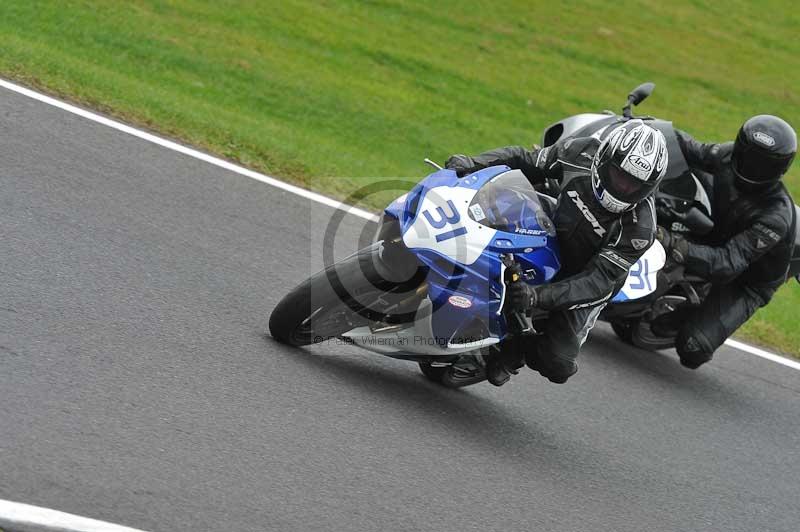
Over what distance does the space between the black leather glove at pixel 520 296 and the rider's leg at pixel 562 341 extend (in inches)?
22.5

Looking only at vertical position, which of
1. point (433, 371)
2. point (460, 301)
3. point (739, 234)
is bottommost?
point (433, 371)

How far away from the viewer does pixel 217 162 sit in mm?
8195

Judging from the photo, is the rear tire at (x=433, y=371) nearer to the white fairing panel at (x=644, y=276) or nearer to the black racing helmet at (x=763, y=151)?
the white fairing panel at (x=644, y=276)

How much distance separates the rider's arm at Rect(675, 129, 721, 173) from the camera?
7.30m

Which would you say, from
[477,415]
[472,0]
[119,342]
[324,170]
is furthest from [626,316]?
[472,0]

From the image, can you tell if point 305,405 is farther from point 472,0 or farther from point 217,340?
point 472,0

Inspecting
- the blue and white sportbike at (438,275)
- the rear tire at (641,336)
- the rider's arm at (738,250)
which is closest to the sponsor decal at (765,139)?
the rider's arm at (738,250)

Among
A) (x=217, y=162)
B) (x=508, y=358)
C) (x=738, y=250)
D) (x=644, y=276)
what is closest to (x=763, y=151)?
(x=738, y=250)

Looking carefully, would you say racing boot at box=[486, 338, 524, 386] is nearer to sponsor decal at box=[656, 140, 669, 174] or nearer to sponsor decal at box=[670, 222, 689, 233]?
sponsor decal at box=[656, 140, 669, 174]

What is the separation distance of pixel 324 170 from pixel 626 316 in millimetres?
2975

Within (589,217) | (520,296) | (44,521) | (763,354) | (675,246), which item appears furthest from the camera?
(763,354)

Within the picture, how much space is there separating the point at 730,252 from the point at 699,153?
0.74 m

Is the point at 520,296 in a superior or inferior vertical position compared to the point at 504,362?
superior

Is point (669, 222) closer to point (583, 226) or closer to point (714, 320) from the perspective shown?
point (714, 320)
